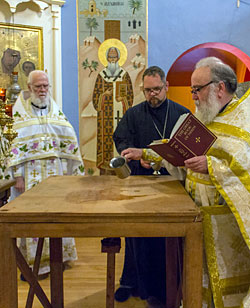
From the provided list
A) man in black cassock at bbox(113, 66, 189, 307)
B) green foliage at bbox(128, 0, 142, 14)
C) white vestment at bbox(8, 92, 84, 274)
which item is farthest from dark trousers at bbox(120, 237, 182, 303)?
green foliage at bbox(128, 0, 142, 14)

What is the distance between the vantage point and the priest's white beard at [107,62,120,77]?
4945 mm

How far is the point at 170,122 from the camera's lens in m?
2.92

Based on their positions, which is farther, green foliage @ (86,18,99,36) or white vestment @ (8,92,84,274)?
green foliage @ (86,18,99,36)

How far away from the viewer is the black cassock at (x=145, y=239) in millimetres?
2762

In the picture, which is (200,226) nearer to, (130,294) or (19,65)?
(130,294)

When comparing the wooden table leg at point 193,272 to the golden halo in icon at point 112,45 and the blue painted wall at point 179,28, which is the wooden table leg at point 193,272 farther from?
the golden halo in icon at point 112,45

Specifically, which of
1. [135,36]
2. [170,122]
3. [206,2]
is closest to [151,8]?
[135,36]

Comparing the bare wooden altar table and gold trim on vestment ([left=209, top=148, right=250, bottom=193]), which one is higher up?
gold trim on vestment ([left=209, top=148, right=250, bottom=193])

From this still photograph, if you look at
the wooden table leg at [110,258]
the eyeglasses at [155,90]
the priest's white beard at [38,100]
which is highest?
the eyeglasses at [155,90]

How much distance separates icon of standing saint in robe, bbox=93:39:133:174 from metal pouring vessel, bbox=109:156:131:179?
2795 mm

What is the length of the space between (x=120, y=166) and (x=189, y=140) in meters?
0.48

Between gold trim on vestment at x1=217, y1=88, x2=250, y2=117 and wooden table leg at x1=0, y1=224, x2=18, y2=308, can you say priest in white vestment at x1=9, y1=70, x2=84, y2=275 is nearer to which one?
wooden table leg at x1=0, y1=224, x2=18, y2=308

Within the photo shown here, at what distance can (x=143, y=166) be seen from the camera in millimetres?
2645

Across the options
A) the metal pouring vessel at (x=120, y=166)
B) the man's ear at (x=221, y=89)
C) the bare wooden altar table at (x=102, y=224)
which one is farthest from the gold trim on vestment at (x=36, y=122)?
the man's ear at (x=221, y=89)
